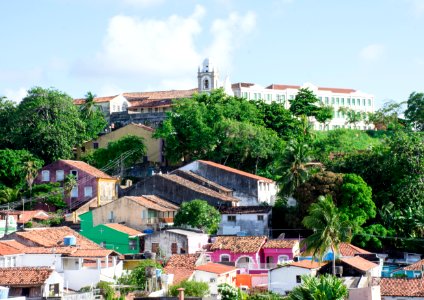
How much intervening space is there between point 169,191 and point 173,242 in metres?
11.1

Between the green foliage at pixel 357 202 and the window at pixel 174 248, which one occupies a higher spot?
the green foliage at pixel 357 202

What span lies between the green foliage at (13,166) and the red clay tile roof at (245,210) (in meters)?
20.1

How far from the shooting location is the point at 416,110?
98.1m

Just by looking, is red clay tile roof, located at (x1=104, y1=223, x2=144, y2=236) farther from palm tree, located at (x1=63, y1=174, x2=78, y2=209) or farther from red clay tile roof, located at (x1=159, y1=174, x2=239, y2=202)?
palm tree, located at (x1=63, y1=174, x2=78, y2=209)

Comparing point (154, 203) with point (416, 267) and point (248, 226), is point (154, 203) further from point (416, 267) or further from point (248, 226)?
point (416, 267)

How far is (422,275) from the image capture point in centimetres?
5203

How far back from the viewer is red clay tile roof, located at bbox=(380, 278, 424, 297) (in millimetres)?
45559

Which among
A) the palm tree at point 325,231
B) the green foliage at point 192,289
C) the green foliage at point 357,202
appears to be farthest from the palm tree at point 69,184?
the green foliage at point 192,289

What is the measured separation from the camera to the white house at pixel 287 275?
50031 mm

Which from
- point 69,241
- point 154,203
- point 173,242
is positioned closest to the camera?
point 69,241

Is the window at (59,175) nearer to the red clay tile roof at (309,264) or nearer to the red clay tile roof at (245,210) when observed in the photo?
the red clay tile roof at (245,210)

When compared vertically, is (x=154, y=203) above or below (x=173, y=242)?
above

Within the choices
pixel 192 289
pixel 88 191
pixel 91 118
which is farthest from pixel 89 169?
pixel 192 289

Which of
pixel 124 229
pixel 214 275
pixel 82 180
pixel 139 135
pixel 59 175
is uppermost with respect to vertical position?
pixel 139 135
